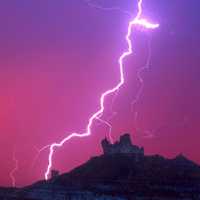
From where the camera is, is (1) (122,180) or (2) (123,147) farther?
(2) (123,147)

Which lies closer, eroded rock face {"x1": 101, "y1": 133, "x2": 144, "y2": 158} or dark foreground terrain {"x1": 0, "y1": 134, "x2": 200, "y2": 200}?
dark foreground terrain {"x1": 0, "y1": 134, "x2": 200, "y2": 200}

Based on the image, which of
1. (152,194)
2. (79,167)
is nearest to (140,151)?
(79,167)

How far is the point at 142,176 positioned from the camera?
13650 centimetres

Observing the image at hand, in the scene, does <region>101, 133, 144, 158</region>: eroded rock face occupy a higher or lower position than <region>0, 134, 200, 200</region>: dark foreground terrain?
higher

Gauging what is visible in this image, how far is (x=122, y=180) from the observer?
442 feet

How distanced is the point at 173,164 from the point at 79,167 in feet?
66.1

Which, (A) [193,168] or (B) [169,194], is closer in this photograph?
(B) [169,194]

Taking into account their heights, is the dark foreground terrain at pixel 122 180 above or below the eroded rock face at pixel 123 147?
below

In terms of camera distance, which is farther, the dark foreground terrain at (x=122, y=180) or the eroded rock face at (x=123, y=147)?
the eroded rock face at (x=123, y=147)

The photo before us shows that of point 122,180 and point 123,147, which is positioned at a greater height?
point 123,147

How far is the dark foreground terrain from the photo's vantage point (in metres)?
126

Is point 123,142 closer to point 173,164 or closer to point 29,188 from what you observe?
point 173,164

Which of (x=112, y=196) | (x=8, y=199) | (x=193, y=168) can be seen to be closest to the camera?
(x=112, y=196)

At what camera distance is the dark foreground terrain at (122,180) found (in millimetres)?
126188
